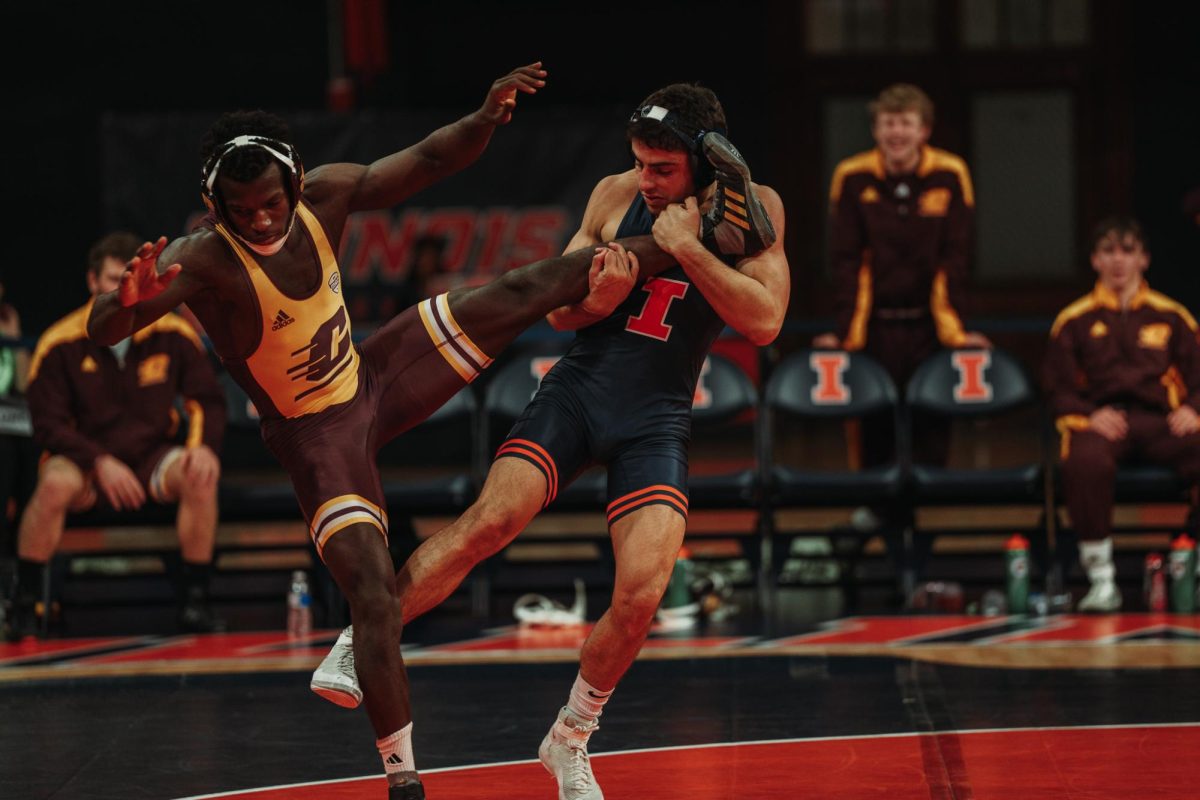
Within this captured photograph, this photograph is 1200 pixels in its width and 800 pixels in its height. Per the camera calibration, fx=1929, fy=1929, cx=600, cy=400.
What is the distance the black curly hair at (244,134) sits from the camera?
443 centimetres

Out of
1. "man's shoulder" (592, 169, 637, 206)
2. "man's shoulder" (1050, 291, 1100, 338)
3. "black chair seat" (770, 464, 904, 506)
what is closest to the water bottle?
"black chair seat" (770, 464, 904, 506)

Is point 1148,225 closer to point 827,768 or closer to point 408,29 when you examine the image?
point 408,29

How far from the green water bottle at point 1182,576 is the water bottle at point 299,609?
3279 millimetres

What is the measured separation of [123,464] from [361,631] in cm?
328

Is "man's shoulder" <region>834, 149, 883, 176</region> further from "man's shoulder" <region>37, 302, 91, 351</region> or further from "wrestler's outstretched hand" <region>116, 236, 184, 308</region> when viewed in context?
"wrestler's outstretched hand" <region>116, 236, 184, 308</region>

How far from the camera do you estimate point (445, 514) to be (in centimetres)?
763

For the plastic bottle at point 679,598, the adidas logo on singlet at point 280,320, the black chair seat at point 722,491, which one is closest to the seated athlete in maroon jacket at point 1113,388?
the black chair seat at point 722,491

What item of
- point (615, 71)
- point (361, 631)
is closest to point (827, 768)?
point (361, 631)

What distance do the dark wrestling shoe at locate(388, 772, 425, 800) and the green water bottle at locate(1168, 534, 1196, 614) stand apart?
3894mm

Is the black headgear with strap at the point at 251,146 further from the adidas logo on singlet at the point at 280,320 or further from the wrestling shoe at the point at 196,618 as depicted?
the wrestling shoe at the point at 196,618

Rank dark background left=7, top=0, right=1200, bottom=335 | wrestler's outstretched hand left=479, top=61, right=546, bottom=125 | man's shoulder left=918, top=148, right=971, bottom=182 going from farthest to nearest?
dark background left=7, top=0, right=1200, bottom=335, man's shoulder left=918, top=148, right=971, bottom=182, wrestler's outstretched hand left=479, top=61, right=546, bottom=125

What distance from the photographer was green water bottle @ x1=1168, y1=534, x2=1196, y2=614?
730 cm

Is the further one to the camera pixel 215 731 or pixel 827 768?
pixel 215 731

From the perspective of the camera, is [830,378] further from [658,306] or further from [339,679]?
[339,679]
